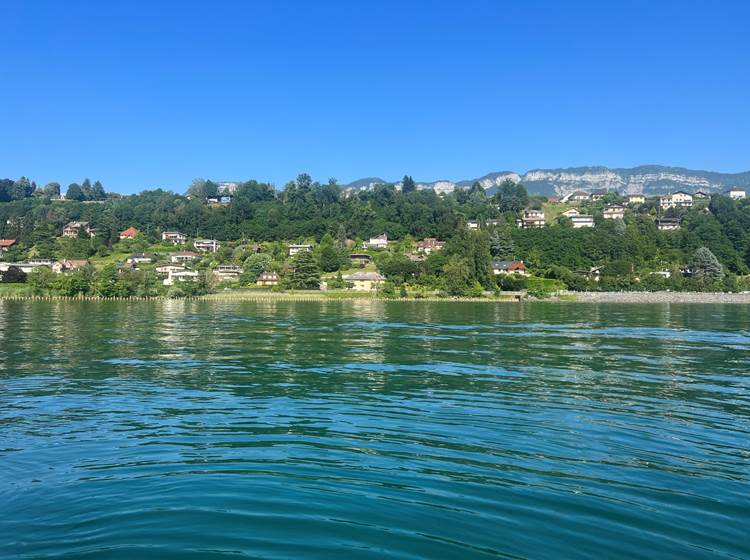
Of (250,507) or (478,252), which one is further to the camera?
(478,252)

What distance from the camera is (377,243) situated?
173 m

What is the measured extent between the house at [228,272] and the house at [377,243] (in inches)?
1651

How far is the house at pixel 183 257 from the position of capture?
152500mm

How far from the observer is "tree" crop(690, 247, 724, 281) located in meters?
134

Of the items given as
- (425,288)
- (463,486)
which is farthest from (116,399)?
(425,288)

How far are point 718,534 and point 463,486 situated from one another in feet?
11.4

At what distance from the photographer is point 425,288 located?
116 metres

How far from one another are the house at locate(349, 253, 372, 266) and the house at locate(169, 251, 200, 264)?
1598 inches

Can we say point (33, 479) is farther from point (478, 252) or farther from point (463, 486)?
point (478, 252)

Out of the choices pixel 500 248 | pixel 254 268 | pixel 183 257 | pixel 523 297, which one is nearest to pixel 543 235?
pixel 500 248

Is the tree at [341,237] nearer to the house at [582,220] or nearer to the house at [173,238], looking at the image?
the house at [173,238]

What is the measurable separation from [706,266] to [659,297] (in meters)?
30.3

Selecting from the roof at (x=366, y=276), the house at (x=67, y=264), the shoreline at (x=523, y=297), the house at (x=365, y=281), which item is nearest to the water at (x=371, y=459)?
the shoreline at (x=523, y=297)

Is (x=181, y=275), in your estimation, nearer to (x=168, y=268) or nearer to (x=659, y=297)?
(x=168, y=268)
